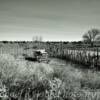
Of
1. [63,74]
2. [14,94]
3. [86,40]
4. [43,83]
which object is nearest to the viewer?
[14,94]

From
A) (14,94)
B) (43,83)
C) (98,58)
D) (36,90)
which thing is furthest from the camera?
(98,58)

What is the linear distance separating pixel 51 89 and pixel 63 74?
1.81 m

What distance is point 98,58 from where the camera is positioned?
11617 mm

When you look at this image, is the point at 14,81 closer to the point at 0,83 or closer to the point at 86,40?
the point at 0,83

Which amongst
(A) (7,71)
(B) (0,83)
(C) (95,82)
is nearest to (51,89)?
(B) (0,83)

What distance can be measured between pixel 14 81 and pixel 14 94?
1.57ft

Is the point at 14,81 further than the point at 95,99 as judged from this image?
Yes

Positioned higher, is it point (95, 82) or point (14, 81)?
point (14, 81)

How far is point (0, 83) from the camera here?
3637 mm

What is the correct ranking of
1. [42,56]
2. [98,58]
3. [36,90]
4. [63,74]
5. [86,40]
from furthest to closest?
[86,40], [42,56], [98,58], [63,74], [36,90]

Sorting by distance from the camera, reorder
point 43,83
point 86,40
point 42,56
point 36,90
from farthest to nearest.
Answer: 1. point 86,40
2. point 42,56
3. point 43,83
4. point 36,90

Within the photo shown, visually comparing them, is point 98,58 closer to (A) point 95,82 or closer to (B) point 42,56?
(B) point 42,56

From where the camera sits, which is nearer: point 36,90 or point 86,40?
point 36,90

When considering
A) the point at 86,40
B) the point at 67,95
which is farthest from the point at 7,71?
the point at 86,40
